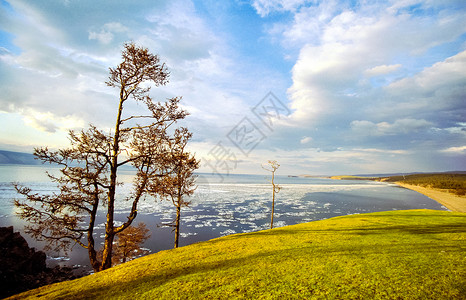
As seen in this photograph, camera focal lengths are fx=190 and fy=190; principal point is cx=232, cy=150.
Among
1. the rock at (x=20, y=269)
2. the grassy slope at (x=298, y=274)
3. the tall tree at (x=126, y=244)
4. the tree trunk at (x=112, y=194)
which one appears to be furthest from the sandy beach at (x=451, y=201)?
the rock at (x=20, y=269)

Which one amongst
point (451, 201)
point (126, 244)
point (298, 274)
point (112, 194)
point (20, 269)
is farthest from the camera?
point (451, 201)

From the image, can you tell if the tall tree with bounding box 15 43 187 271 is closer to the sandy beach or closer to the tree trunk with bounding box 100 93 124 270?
Answer: the tree trunk with bounding box 100 93 124 270

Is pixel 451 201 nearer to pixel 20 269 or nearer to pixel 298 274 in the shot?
pixel 298 274

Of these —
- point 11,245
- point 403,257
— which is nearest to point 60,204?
point 403,257

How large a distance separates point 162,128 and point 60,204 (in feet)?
17.9

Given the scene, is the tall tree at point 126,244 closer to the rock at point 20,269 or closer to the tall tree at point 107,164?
the rock at point 20,269

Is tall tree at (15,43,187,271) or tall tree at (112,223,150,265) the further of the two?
tall tree at (112,223,150,265)

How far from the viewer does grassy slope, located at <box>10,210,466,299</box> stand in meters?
4.77

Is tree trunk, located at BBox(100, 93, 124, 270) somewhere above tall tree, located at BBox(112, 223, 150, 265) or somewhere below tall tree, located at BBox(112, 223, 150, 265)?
above

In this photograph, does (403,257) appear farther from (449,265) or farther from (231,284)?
(231,284)

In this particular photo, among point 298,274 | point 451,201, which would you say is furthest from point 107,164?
point 451,201

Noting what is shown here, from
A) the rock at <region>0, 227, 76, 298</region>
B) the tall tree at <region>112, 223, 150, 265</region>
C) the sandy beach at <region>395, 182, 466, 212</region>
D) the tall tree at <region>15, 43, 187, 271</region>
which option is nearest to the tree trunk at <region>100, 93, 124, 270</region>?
the tall tree at <region>15, 43, 187, 271</region>

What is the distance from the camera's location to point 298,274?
571 centimetres

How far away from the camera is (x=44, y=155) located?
802cm
